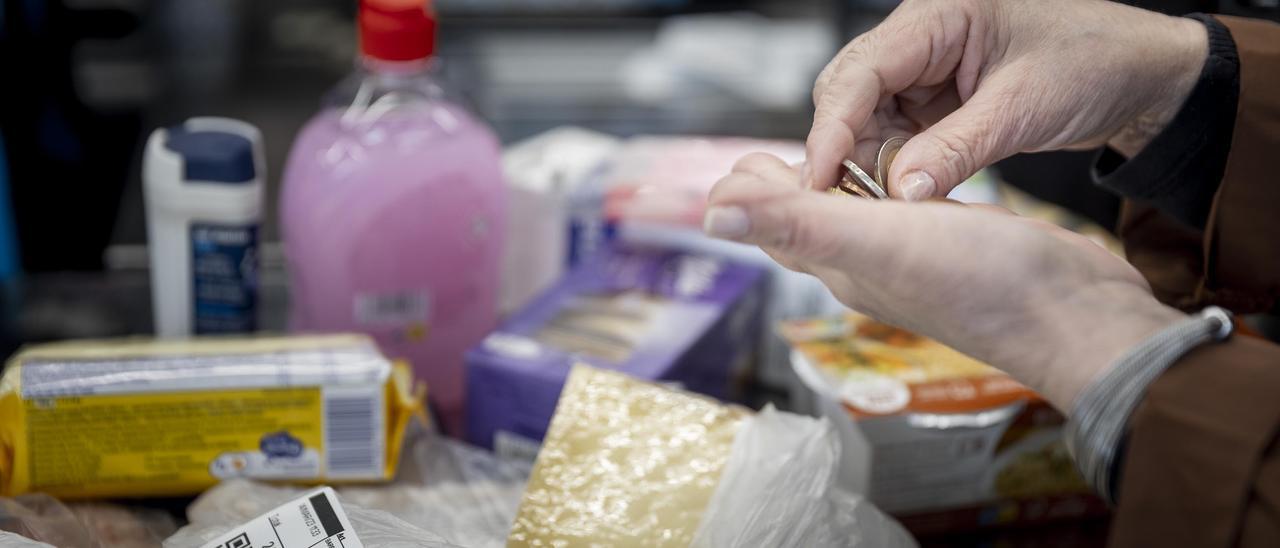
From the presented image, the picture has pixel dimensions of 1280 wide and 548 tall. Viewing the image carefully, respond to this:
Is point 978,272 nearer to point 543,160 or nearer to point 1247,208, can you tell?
point 1247,208

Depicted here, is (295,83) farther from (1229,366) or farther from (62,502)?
A: (1229,366)

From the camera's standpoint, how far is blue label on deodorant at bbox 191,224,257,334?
3.01 ft

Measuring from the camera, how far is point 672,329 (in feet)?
3.18

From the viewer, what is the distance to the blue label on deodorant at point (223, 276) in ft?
3.01

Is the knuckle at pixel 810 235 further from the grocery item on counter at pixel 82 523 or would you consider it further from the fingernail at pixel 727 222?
the grocery item on counter at pixel 82 523

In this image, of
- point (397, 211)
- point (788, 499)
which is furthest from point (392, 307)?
point (788, 499)

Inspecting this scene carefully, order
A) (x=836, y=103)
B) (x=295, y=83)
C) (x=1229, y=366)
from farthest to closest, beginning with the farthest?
(x=295, y=83), (x=836, y=103), (x=1229, y=366)

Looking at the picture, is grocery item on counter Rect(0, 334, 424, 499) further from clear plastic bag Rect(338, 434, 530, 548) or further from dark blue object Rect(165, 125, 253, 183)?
dark blue object Rect(165, 125, 253, 183)

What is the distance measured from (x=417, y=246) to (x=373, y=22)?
0.21m

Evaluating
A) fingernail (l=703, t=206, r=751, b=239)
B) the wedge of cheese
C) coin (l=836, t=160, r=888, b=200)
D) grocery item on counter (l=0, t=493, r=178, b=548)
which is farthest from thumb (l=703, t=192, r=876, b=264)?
grocery item on counter (l=0, t=493, r=178, b=548)

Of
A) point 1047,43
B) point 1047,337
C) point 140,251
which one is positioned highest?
point 1047,43

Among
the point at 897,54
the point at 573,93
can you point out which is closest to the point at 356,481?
the point at 897,54

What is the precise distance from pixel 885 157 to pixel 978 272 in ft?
0.69

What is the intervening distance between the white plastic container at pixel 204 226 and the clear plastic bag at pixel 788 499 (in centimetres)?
47
